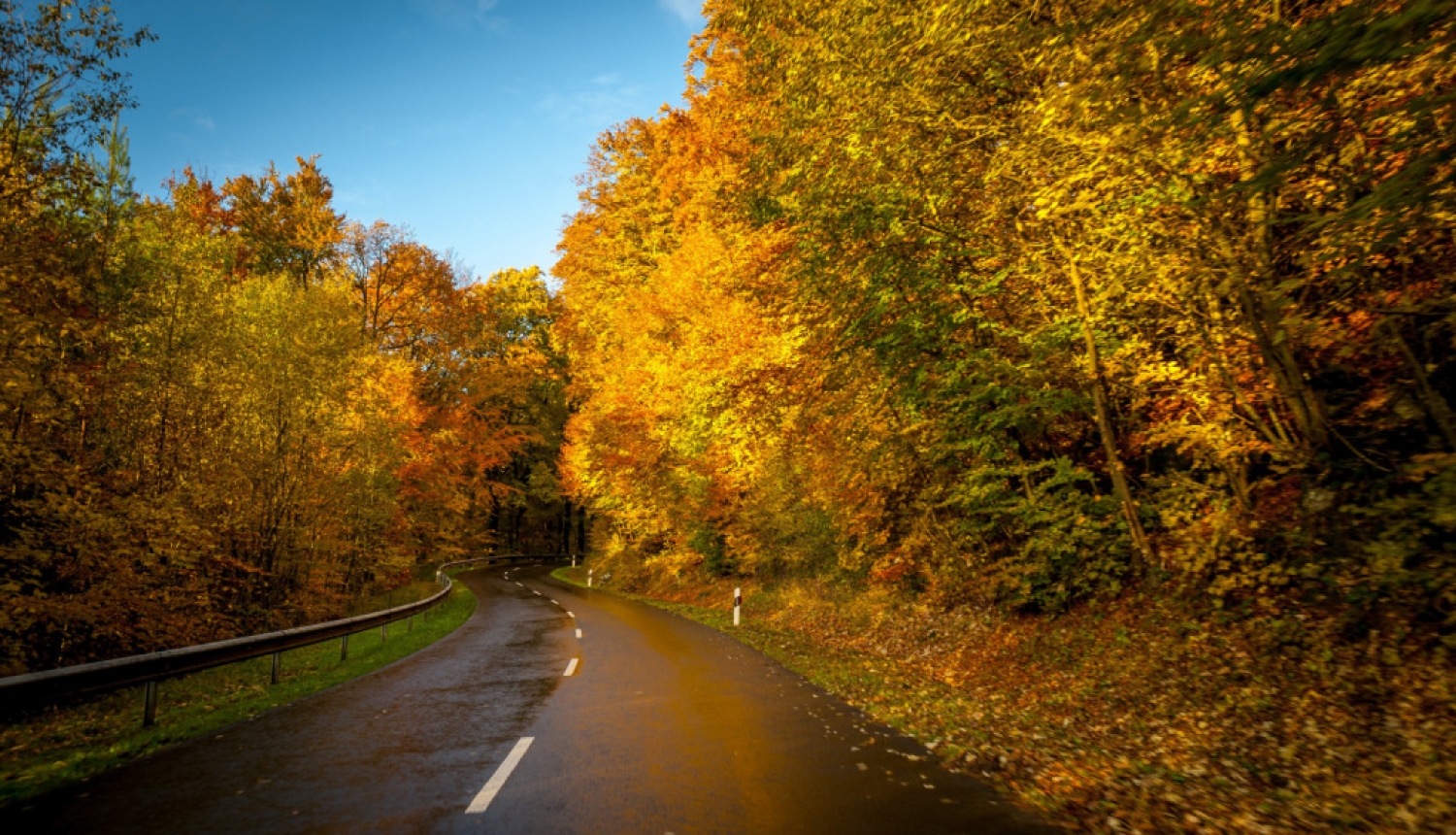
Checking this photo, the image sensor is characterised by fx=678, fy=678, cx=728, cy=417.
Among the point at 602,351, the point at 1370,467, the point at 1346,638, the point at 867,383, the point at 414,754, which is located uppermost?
the point at 602,351

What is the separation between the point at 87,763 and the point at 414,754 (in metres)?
2.73

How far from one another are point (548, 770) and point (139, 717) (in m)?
6.37

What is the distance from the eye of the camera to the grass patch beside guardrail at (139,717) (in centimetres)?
569

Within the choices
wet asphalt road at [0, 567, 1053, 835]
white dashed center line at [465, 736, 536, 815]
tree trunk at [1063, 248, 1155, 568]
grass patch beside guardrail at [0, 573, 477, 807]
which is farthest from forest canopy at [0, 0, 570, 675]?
tree trunk at [1063, 248, 1155, 568]

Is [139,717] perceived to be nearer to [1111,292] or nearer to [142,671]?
[142,671]

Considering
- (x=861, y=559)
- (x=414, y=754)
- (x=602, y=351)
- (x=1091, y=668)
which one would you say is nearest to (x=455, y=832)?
(x=414, y=754)

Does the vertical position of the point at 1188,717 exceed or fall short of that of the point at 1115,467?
it falls short

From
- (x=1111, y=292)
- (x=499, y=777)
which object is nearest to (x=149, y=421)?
(x=499, y=777)

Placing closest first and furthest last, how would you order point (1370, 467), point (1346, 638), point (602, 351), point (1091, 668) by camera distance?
1. point (1346, 638)
2. point (1370, 467)
3. point (1091, 668)
4. point (602, 351)

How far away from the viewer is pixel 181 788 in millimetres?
5105

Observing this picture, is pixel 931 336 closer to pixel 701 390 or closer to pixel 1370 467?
pixel 1370 467

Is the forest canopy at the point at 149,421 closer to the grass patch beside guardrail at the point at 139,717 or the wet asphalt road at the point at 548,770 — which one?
the grass patch beside guardrail at the point at 139,717

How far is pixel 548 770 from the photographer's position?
5.43 metres

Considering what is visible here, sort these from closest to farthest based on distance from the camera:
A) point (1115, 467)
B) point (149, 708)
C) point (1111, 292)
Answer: point (1111, 292), point (149, 708), point (1115, 467)
